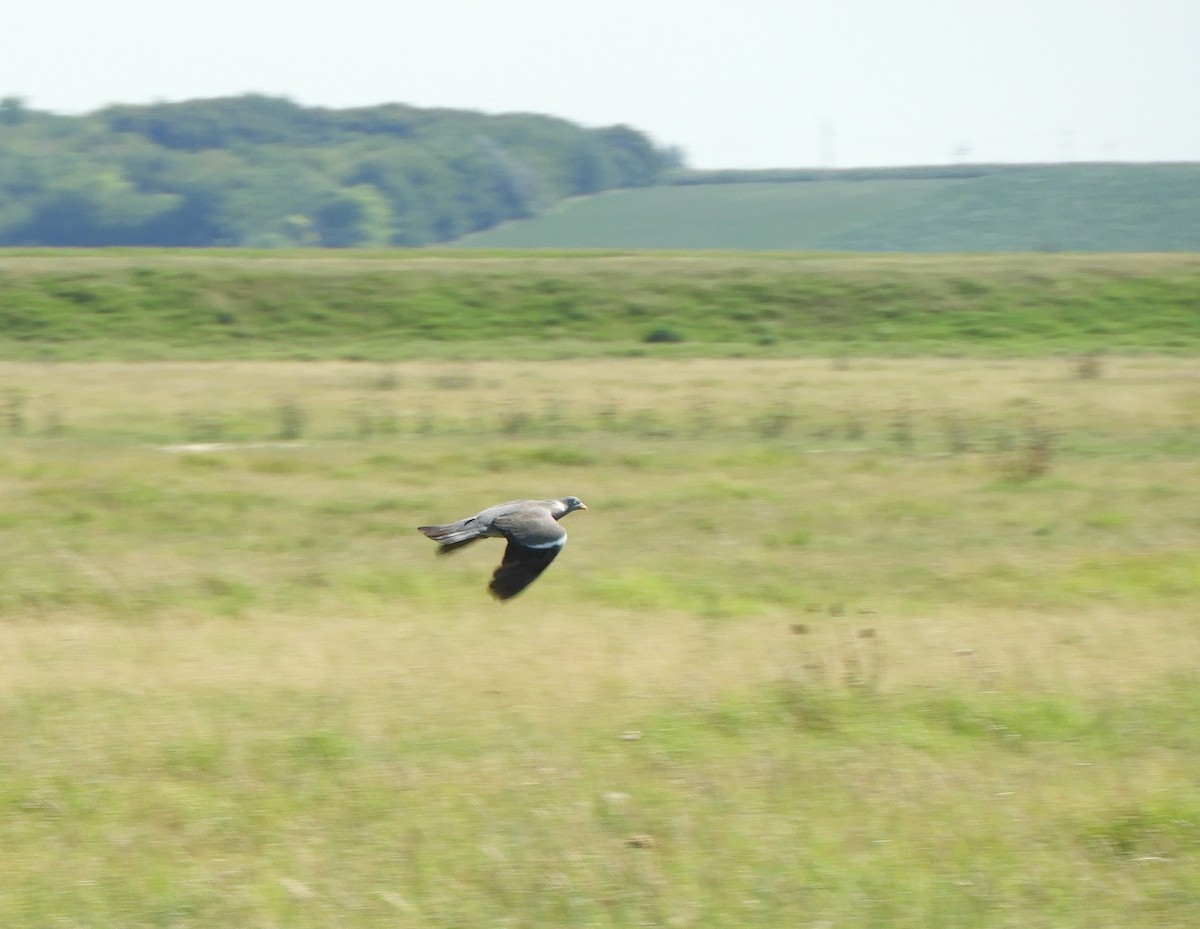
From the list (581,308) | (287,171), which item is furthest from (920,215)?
(287,171)

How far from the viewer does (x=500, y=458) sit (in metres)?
18.3

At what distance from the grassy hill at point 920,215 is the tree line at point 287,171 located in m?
12.1

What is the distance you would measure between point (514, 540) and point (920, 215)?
2846 inches

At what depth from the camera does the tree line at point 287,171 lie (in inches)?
3954

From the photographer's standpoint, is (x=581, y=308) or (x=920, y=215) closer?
(x=581, y=308)

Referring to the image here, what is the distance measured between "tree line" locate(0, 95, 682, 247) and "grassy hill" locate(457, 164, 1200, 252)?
12056mm

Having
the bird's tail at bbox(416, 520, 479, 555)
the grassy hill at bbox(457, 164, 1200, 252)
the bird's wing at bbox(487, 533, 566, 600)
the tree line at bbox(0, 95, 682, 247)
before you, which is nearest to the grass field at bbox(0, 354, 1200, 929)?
the bird's wing at bbox(487, 533, 566, 600)

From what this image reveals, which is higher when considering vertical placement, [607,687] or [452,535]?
[452,535]

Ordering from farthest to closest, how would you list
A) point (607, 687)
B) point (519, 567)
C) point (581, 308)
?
point (581, 308), point (607, 687), point (519, 567)

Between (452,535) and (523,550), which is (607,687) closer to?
(523,550)

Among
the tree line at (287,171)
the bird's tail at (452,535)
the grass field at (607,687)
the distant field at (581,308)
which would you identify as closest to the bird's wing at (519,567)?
the bird's tail at (452,535)

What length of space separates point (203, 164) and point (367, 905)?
11181cm

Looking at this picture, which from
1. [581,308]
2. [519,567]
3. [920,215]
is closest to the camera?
[519,567]

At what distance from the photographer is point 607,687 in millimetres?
8570
